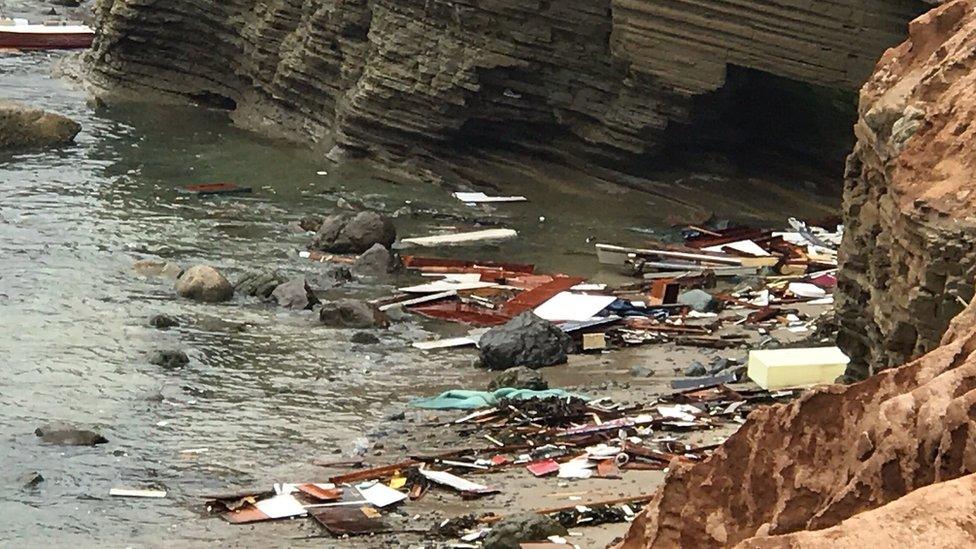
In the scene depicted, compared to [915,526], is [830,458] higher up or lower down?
lower down

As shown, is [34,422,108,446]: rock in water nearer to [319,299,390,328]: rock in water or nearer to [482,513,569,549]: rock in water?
[319,299,390,328]: rock in water

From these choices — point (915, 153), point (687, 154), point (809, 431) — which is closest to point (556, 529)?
point (915, 153)

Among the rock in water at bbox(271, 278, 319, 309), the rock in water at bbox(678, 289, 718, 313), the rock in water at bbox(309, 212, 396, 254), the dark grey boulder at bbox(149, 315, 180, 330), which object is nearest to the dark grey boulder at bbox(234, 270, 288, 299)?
the rock in water at bbox(271, 278, 319, 309)

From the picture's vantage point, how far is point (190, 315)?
14.1 meters

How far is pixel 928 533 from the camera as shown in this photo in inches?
106

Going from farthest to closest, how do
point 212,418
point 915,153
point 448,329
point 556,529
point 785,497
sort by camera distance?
point 448,329 → point 212,418 → point 556,529 → point 915,153 → point 785,497

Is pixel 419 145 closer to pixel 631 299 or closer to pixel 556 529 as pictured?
pixel 631 299

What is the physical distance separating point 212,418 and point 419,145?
10.3 meters

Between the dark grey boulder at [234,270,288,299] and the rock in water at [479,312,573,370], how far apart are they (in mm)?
3098

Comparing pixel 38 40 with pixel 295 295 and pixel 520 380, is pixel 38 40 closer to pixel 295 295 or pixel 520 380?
pixel 295 295

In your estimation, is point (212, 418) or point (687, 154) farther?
point (687, 154)

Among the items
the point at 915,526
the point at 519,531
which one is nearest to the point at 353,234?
the point at 519,531

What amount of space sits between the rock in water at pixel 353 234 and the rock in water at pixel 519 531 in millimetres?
9149

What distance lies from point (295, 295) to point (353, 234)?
88.4 inches
